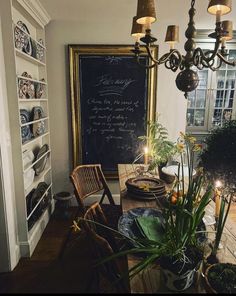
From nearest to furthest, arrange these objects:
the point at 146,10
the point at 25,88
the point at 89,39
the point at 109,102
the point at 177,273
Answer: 1. the point at 177,273
2. the point at 146,10
3. the point at 25,88
4. the point at 89,39
5. the point at 109,102

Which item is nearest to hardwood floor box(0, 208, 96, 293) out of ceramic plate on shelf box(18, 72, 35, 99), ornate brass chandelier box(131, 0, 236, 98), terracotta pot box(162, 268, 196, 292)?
terracotta pot box(162, 268, 196, 292)

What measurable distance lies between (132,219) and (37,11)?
218 centimetres

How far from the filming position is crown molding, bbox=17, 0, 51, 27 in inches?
79.8

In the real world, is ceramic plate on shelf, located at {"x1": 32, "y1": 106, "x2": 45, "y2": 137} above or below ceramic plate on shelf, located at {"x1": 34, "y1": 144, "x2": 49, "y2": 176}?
above

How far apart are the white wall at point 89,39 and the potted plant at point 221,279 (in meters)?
2.19

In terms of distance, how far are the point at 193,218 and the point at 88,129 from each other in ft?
7.22

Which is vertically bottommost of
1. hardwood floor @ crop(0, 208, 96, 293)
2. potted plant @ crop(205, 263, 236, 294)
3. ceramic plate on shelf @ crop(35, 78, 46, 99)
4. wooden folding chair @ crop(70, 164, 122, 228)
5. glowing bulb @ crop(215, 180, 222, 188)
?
hardwood floor @ crop(0, 208, 96, 293)

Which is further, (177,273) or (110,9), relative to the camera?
(110,9)

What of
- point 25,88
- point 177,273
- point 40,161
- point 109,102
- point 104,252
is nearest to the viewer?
point 177,273

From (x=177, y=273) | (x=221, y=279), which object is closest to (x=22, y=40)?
(x=177, y=273)

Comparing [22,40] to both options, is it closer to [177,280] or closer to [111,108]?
[111,108]

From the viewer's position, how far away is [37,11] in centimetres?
226

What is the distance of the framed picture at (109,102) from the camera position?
276 centimetres

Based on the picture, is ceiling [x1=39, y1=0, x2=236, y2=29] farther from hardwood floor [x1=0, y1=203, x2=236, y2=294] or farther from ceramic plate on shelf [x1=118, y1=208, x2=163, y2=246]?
hardwood floor [x1=0, y1=203, x2=236, y2=294]
